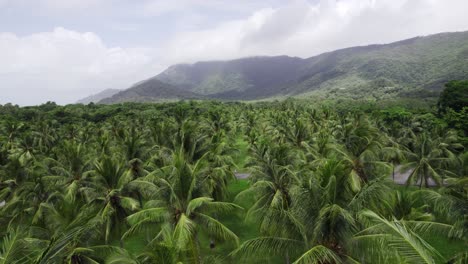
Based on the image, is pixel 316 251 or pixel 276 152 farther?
pixel 276 152

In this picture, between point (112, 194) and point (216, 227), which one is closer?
point (216, 227)

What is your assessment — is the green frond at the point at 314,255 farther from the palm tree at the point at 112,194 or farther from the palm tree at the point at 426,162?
the palm tree at the point at 426,162

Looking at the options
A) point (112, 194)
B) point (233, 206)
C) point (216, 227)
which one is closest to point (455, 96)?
point (233, 206)

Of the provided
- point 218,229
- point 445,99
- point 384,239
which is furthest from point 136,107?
point 384,239

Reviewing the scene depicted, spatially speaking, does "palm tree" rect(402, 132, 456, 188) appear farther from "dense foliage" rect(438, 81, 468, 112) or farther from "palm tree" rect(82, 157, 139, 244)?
"dense foliage" rect(438, 81, 468, 112)

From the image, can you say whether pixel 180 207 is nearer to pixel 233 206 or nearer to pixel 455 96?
pixel 233 206

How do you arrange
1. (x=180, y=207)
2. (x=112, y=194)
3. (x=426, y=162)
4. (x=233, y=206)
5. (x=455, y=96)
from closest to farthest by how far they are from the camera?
(x=180, y=207)
(x=112, y=194)
(x=233, y=206)
(x=426, y=162)
(x=455, y=96)

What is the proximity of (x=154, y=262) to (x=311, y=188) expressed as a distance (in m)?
7.50

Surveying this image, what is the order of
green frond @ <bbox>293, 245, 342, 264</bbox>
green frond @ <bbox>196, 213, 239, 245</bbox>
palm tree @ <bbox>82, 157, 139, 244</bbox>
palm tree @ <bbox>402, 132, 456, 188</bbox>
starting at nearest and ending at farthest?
green frond @ <bbox>293, 245, 342, 264</bbox>
green frond @ <bbox>196, 213, 239, 245</bbox>
palm tree @ <bbox>82, 157, 139, 244</bbox>
palm tree @ <bbox>402, 132, 456, 188</bbox>

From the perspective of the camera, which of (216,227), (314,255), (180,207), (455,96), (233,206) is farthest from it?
(455,96)

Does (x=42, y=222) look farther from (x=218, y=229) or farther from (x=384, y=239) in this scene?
(x=384, y=239)

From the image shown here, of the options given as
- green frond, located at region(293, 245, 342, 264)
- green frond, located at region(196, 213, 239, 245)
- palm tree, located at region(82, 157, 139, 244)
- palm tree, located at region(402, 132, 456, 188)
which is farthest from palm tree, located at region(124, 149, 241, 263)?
palm tree, located at region(402, 132, 456, 188)

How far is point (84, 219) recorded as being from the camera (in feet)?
44.3

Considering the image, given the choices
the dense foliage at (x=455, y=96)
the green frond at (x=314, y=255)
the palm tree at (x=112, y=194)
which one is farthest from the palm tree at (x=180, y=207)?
the dense foliage at (x=455, y=96)
